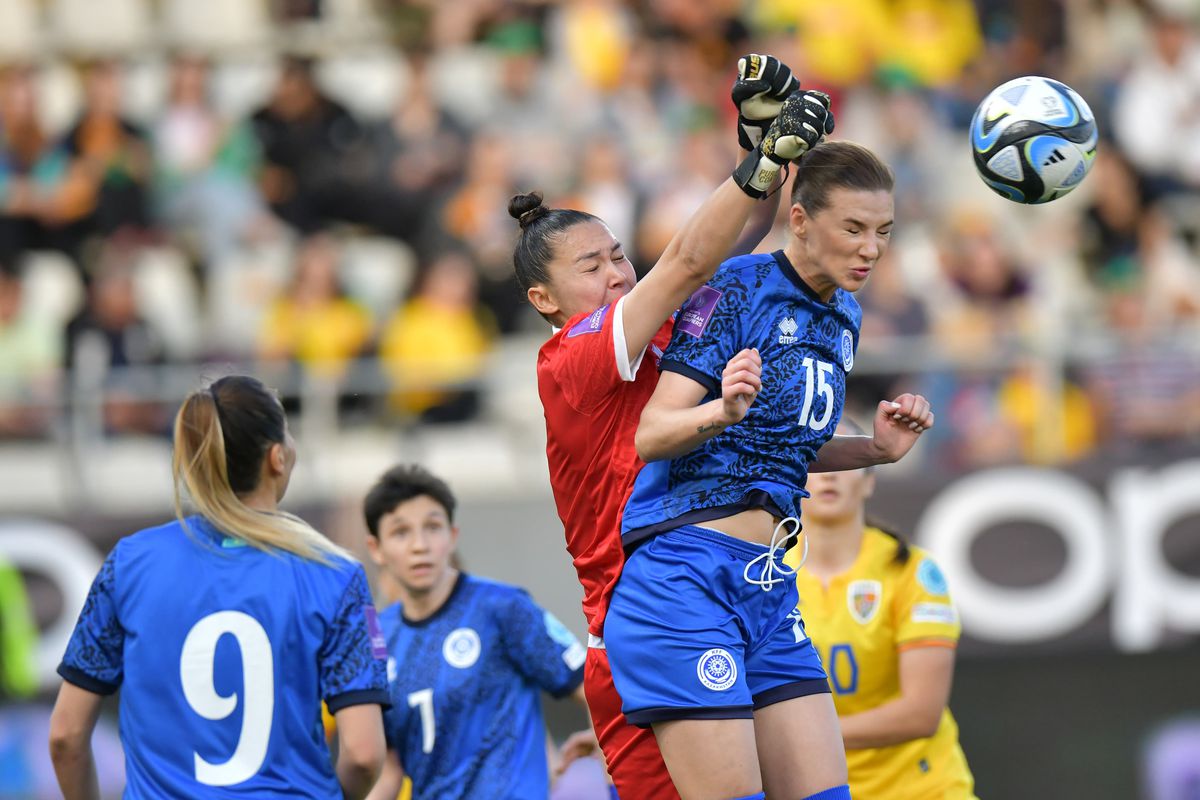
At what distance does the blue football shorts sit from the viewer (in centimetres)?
437

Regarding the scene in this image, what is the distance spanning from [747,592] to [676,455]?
0.45 meters

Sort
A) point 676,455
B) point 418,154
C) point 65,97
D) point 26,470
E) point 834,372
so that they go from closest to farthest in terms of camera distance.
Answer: point 676,455 → point 834,372 → point 26,470 → point 418,154 → point 65,97

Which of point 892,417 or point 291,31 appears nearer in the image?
point 892,417

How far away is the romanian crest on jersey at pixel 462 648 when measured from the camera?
6055mm

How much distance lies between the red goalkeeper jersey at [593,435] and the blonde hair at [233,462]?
0.65 m

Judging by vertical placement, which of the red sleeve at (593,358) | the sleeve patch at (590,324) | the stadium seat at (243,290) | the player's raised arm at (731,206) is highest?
the stadium seat at (243,290)

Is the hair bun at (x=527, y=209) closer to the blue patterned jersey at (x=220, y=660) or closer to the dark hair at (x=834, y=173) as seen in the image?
the dark hair at (x=834, y=173)

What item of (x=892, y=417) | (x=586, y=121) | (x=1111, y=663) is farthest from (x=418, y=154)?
(x=892, y=417)

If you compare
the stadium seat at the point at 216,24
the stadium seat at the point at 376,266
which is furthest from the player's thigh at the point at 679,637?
the stadium seat at the point at 216,24

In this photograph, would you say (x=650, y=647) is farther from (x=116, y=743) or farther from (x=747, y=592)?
(x=116, y=743)

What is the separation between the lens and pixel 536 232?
16.1 ft

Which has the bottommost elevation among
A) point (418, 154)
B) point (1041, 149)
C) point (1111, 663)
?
point (1111, 663)

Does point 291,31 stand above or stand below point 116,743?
above

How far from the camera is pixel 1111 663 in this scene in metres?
10.9
